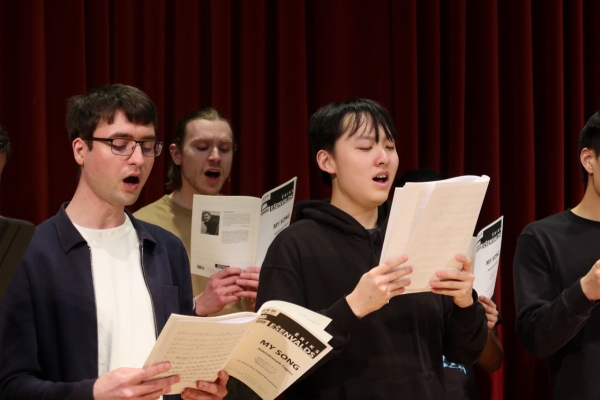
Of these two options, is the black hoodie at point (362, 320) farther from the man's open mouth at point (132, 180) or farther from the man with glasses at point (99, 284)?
the man's open mouth at point (132, 180)

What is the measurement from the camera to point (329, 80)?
344 centimetres

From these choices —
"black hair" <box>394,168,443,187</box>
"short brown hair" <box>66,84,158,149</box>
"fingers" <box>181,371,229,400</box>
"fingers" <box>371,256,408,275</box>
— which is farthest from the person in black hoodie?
"black hair" <box>394,168,443,187</box>

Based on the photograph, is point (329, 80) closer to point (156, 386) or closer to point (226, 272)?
point (226, 272)

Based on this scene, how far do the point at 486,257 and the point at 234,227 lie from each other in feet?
3.01

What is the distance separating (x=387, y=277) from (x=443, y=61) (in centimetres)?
217

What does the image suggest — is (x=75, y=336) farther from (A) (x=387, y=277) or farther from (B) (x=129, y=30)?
(B) (x=129, y=30)

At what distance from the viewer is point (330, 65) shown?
11.3 feet

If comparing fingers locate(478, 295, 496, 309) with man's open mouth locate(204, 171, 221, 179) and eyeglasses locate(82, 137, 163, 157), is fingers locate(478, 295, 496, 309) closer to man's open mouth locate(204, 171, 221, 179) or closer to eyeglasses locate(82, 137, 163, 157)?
man's open mouth locate(204, 171, 221, 179)

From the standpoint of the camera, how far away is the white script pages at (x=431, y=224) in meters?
1.70

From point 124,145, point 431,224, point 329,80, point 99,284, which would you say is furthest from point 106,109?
point 329,80

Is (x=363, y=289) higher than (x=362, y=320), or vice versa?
(x=363, y=289)

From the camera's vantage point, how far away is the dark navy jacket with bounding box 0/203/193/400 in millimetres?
1652

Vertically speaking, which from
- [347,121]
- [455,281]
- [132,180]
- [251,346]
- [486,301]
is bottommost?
[486,301]

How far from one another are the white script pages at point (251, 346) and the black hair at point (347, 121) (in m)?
0.60
